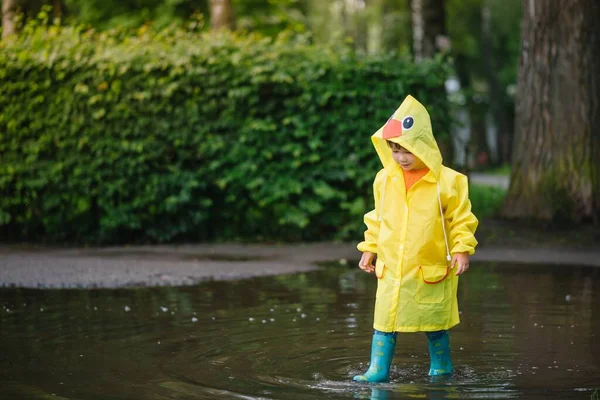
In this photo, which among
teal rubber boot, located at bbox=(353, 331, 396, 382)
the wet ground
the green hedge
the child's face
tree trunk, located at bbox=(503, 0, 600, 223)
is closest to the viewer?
the wet ground

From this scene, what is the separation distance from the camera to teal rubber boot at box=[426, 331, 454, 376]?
20.2 ft

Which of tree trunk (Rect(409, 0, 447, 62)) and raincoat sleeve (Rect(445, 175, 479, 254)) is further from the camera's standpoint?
tree trunk (Rect(409, 0, 447, 62))

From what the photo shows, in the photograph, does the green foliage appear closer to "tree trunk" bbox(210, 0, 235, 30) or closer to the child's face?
"tree trunk" bbox(210, 0, 235, 30)

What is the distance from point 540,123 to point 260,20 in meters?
13.2

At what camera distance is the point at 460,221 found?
6.04 m

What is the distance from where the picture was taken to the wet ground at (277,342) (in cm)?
582

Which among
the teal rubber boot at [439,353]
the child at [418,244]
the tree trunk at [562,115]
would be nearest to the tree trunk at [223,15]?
the tree trunk at [562,115]

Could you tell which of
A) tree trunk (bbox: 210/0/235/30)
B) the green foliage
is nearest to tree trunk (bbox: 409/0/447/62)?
the green foliage

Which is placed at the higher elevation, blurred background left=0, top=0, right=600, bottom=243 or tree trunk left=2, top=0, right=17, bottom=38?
tree trunk left=2, top=0, right=17, bottom=38

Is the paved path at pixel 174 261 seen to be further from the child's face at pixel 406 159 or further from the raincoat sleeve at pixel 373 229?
the child's face at pixel 406 159

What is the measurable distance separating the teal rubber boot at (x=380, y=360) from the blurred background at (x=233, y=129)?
Answer: 26.3 feet

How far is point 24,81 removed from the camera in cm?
1423

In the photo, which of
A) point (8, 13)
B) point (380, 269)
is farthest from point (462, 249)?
point (8, 13)

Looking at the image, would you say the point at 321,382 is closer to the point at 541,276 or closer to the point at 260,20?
the point at 541,276
